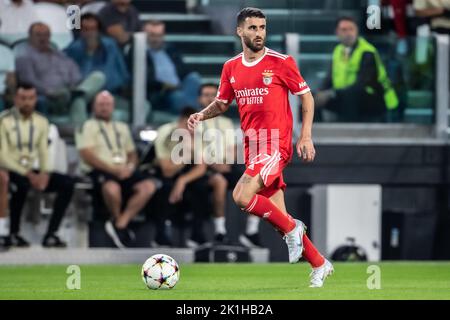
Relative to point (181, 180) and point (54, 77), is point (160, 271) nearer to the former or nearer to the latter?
point (181, 180)

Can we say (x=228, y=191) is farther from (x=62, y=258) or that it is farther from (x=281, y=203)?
(x=281, y=203)

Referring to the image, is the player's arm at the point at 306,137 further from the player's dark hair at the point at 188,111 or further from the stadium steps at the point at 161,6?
the stadium steps at the point at 161,6

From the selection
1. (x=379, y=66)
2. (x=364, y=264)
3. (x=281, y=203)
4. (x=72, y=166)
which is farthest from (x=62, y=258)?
(x=281, y=203)

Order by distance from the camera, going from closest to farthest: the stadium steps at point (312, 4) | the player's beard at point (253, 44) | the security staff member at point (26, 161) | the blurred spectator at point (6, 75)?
the player's beard at point (253, 44)
the security staff member at point (26, 161)
the blurred spectator at point (6, 75)
the stadium steps at point (312, 4)

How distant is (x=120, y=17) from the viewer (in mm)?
17594

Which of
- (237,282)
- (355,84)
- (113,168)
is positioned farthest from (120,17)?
(237,282)

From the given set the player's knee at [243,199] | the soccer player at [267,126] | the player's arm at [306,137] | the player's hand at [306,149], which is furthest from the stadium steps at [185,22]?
the player's hand at [306,149]

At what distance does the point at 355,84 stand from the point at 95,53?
3474 mm

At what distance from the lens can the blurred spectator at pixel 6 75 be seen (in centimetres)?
1680

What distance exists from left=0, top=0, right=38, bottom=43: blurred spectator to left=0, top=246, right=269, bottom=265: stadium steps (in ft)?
9.22

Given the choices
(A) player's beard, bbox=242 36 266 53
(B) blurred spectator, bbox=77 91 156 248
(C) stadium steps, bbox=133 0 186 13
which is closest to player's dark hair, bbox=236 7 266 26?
(A) player's beard, bbox=242 36 266 53

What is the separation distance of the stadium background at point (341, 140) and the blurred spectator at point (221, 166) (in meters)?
0.31

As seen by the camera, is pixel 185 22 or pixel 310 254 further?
pixel 185 22

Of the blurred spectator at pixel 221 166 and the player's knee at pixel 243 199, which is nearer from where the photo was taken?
the player's knee at pixel 243 199
